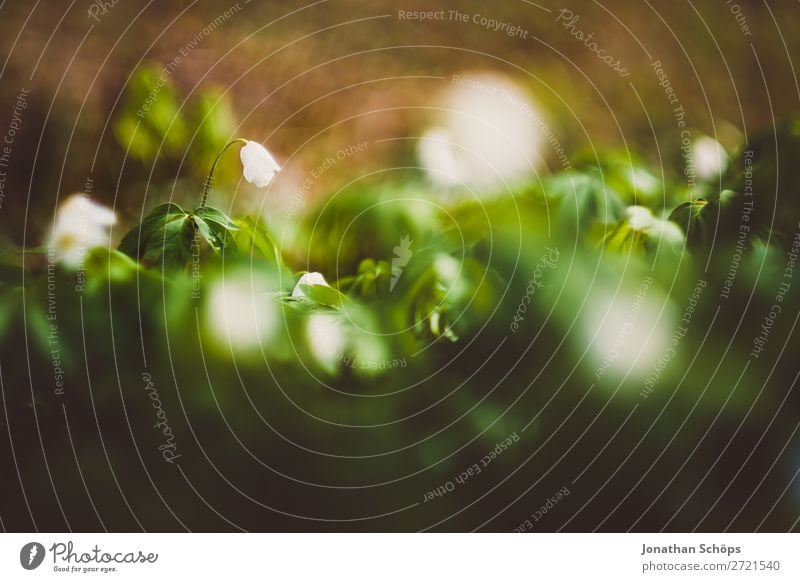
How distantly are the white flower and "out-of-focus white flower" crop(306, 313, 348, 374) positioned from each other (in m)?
0.12

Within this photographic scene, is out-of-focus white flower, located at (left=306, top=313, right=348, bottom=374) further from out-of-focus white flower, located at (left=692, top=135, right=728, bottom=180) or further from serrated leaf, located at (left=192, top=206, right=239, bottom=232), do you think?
out-of-focus white flower, located at (left=692, top=135, right=728, bottom=180)

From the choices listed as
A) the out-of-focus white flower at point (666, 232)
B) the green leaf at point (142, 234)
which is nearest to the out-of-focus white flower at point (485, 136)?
the out-of-focus white flower at point (666, 232)

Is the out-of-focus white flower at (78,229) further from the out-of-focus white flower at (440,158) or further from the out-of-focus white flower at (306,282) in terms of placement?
the out-of-focus white flower at (440,158)

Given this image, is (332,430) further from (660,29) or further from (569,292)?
(660,29)

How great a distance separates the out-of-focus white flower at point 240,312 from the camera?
537mm

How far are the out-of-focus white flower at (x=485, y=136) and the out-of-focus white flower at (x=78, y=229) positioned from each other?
27cm

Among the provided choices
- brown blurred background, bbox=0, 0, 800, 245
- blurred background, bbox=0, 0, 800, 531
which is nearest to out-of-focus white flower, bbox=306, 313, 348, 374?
blurred background, bbox=0, 0, 800, 531

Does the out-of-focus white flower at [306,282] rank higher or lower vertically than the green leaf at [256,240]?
lower

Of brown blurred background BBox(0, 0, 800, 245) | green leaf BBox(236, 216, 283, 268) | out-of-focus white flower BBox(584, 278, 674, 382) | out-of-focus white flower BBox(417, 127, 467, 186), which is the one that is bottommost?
out-of-focus white flower BBox(584, 278, 674, 382)

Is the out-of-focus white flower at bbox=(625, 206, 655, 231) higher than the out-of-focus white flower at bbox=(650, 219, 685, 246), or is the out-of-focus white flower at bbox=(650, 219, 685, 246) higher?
the out-of-focus white flower at bbox=(625, 206, 655, 231)

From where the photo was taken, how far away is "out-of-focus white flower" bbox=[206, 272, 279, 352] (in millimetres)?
537

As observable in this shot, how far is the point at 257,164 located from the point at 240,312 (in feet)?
0.40

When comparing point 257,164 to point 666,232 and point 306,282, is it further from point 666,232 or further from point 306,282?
point 666,232
